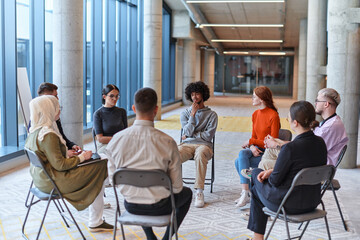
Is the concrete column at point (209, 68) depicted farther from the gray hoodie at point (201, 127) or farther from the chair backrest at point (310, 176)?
the chair backrest at point (310, 176)

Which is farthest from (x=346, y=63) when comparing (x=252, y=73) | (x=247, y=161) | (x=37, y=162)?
(x=252, y=73)

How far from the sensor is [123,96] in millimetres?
14680

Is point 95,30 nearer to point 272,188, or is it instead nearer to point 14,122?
point 14,122

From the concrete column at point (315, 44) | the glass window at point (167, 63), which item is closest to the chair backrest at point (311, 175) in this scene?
the concrete column at point (315, 44)

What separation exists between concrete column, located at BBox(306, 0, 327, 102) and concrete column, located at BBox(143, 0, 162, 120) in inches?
186

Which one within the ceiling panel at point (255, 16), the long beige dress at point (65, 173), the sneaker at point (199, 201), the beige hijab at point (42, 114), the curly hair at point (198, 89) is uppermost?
the ceiling panel at point (255, 16)

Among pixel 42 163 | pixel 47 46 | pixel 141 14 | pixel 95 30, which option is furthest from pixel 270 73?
pixel 42 163

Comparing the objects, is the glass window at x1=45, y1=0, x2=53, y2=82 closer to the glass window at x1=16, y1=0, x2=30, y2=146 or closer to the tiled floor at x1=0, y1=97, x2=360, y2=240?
the glass window at x1=16, y1=0, x2=30, y2=146

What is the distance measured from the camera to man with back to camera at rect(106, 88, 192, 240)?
3.10m

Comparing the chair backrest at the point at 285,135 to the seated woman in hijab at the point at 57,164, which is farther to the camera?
the chair backrest at the point at 285,135

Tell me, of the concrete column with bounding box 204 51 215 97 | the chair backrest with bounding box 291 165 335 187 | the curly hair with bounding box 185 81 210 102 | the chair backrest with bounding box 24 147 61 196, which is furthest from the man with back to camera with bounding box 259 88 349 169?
the concrete column with bounding box 204 51 215 97

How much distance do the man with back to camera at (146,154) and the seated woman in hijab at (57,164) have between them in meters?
0.69

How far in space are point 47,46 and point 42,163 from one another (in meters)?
6.62

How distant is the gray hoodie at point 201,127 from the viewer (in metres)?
5.51
